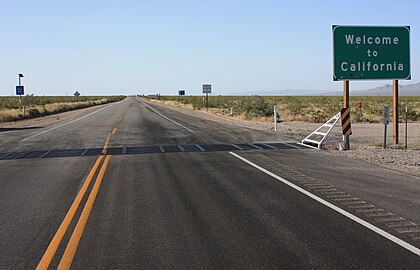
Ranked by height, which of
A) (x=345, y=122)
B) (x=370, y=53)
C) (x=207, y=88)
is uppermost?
(x=207, y=88)

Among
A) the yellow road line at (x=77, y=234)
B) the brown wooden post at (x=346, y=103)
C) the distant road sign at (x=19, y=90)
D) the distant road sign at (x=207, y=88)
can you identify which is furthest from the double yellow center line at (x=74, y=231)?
the distant road sign at (x=207, y=88)

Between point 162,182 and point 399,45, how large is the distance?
11.6 metres

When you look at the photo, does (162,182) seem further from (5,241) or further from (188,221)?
(5,241)

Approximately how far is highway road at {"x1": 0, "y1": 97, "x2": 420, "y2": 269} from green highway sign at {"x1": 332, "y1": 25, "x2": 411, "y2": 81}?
4.41 metres

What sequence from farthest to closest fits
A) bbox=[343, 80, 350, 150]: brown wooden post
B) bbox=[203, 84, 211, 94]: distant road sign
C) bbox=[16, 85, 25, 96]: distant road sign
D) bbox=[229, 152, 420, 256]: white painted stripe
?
bbox=[203, 84, 211, 94]: distant road sign < bbox=[16, 85, 25, 96]: distant road sign < bbox=[343, 80, 350, 150]: brown wooden post < bbox=[229, 152, 420, 256]: white painted stripe

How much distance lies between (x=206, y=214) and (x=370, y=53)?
12.0 m

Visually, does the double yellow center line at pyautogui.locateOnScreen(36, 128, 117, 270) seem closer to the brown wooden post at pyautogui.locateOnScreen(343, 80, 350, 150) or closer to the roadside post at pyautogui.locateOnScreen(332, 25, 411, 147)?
the brown wooden post at pyautogui.locateOnScreen(343, 80, 350, 150)

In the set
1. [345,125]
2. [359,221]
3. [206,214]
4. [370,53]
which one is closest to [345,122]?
[345,125]

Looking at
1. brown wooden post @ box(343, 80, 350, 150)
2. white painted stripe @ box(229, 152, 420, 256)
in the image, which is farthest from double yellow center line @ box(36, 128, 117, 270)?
brown wooden post @ box(343, 80, 350, 150)

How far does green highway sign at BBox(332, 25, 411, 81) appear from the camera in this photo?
54.4ft

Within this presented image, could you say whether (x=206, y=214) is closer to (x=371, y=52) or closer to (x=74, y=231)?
(x=74, y=231)

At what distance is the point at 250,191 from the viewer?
30.0 ft

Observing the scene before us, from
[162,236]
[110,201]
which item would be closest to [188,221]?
[162,236]

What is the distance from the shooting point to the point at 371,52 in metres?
16.9
